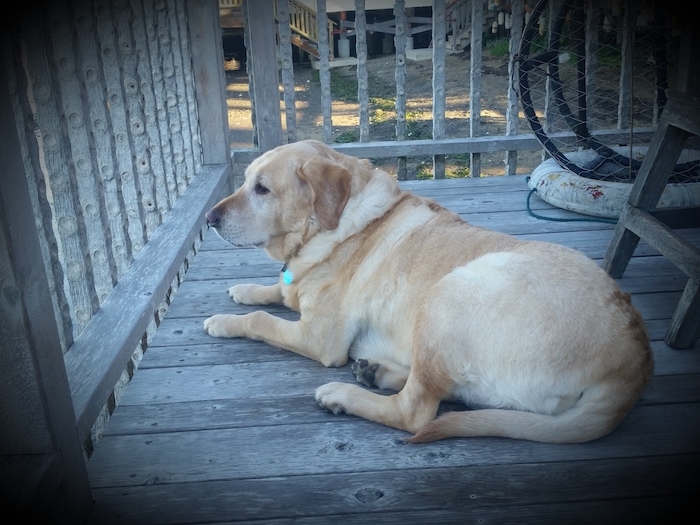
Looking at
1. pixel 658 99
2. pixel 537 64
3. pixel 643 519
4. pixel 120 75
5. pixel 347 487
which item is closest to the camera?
pixel 643 519

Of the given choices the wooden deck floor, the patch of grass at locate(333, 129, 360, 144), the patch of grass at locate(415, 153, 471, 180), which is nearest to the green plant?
the patch of grass at locate(333, 129, 360, 144)

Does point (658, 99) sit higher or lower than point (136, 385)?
higher

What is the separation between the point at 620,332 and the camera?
2.05 m

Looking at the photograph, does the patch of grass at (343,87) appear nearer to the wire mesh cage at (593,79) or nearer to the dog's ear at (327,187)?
the wire mesh cage at (593,79)

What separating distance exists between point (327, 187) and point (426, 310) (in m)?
0.74

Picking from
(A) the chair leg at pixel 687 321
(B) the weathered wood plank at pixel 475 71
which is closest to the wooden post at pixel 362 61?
(B) the weathered wood plank at pixel 475 71

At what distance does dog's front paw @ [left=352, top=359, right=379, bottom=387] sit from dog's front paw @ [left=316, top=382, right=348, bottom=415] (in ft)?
0.48

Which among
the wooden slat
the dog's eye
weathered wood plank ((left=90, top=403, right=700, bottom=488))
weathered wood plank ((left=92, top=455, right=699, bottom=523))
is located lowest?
weathered wood plank ((left=92, top=455, right=699, bottom=523))

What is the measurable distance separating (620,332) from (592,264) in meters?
0.35

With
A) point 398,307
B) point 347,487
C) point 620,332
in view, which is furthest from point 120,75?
point 620,332

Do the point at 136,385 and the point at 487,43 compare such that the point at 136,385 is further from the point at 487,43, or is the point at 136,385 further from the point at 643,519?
the point at 487,43

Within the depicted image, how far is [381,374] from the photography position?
2.58m

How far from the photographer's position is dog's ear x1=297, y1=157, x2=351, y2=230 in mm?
2695

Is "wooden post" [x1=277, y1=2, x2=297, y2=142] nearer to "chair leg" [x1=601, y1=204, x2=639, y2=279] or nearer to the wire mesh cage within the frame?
the wire mesh cage
